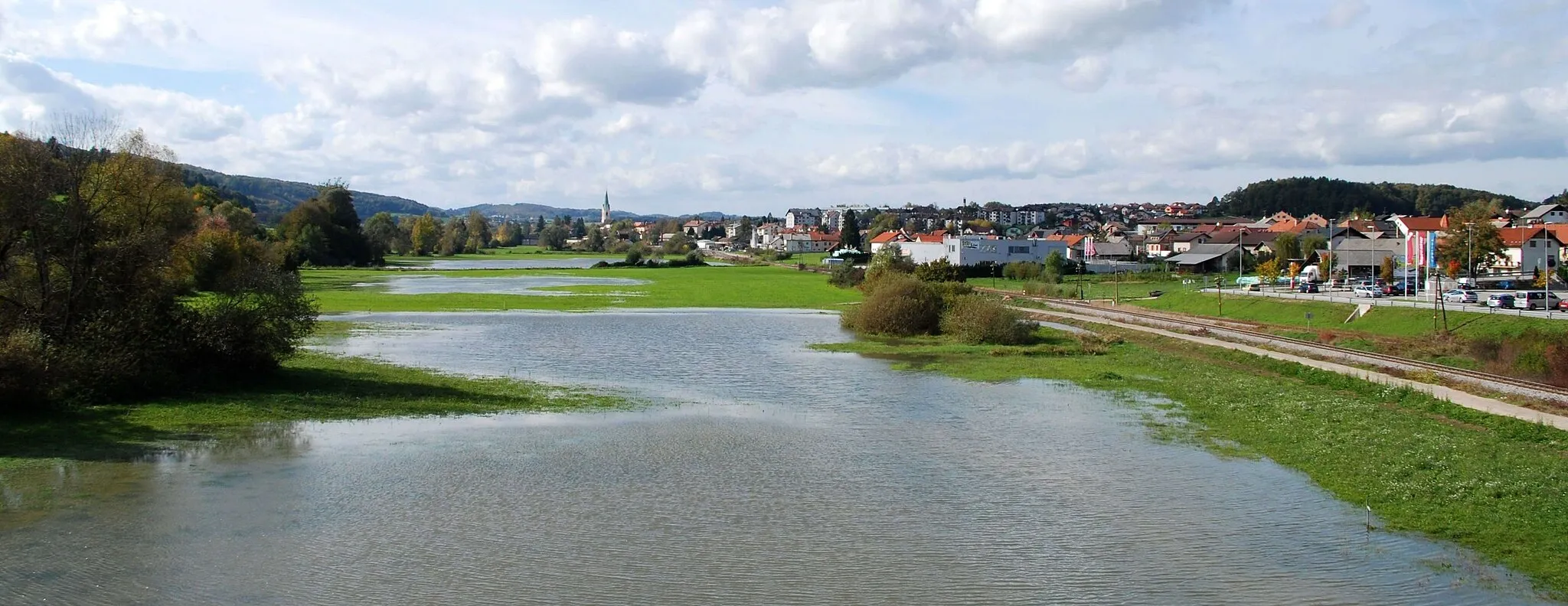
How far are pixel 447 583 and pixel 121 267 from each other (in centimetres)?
1800

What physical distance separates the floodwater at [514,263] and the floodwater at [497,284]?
2628cm

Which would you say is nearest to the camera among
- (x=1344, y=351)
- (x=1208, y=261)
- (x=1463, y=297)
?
(x=1344, y=351)

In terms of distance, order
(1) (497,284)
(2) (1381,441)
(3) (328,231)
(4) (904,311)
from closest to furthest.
Answer: 1. (2) (1381,441)
2. (4) (904,311)
3. (1) (497,284)
4. (3) (328,231)

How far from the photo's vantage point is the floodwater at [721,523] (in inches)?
547

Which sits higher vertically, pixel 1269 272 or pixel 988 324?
pixel 1269 272

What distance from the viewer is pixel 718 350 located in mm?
45031

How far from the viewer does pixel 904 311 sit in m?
53.6

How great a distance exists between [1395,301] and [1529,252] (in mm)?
41128

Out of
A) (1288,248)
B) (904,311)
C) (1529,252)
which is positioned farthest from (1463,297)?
(1288,248)

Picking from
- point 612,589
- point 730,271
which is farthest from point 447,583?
point 730,271

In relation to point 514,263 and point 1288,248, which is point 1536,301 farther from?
point 514,263

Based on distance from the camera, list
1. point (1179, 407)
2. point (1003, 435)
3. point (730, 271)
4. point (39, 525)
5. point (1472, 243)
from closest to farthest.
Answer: point (39, 525) → point (1003, 435) → point (1179, 407) → point (1472, 243) → point (730, 271)

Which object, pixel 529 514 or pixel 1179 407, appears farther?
pixel 1179 407

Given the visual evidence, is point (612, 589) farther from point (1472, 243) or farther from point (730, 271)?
point (730, 271)
